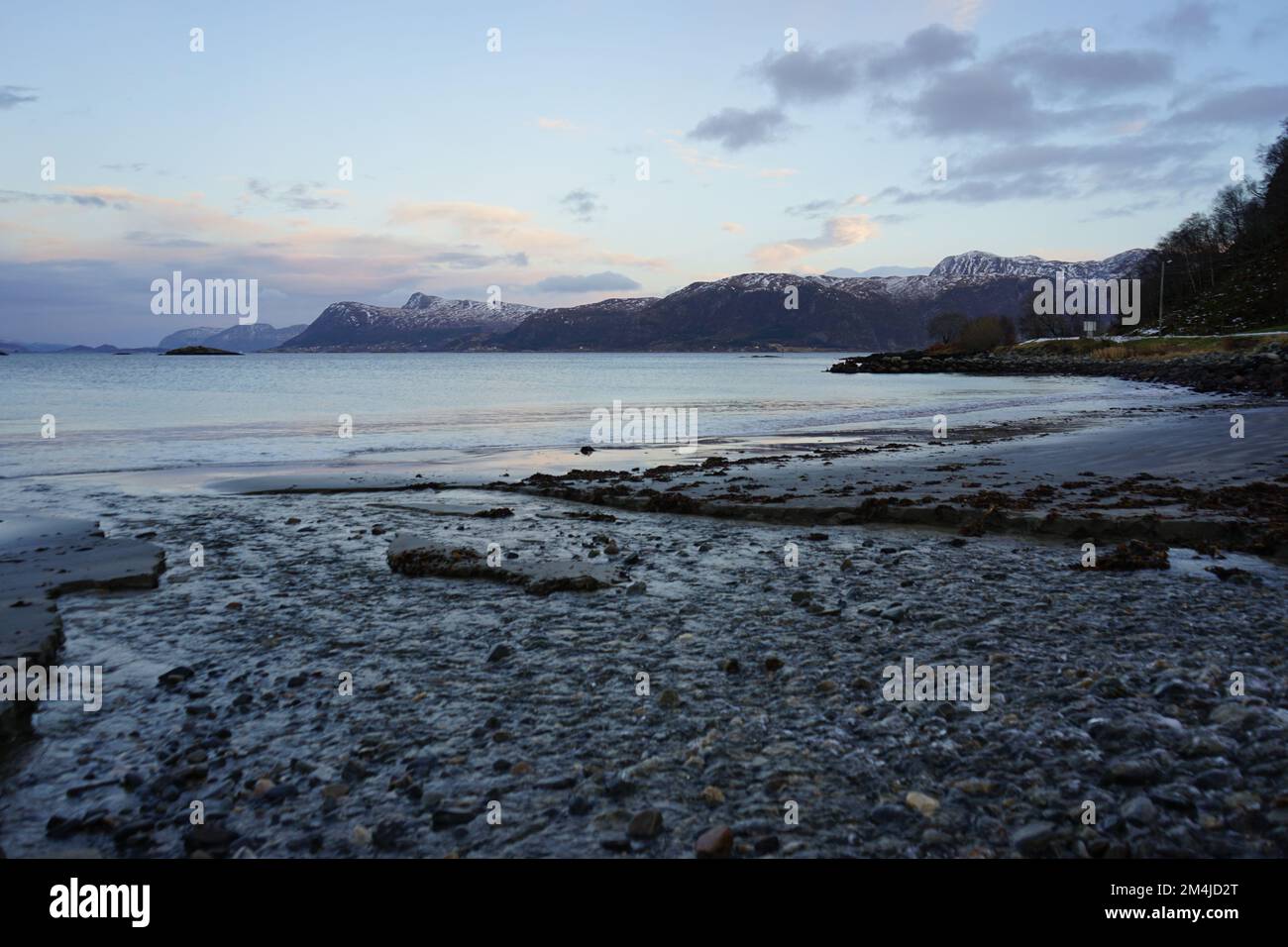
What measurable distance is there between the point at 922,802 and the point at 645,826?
1777mm

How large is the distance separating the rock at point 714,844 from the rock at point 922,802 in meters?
1.22

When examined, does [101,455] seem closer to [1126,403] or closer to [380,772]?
[380,772]

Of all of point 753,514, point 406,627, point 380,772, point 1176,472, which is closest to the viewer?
point 380,772

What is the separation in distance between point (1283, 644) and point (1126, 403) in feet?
138

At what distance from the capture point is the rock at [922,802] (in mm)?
4797

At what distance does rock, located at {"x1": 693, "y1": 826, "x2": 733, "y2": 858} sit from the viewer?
4.43 m

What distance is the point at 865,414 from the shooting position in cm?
4550

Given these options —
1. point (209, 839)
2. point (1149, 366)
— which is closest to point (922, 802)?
point (209, 839)

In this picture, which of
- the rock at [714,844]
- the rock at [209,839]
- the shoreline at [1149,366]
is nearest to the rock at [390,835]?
the rock at [209,839]

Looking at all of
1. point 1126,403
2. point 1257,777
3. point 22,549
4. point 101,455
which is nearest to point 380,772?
point 1257,777

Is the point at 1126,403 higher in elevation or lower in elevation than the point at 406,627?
higher

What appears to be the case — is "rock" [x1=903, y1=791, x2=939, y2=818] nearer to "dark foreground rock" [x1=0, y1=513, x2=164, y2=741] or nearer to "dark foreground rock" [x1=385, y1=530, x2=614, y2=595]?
"dark foreground rock" [x1=385, y1=530, x2=614, y2=595]

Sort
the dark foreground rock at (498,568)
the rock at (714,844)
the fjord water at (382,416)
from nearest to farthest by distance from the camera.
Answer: the rock at (714,844) → the dark foreground rock at (498,568) → the fjord water at (382,416)

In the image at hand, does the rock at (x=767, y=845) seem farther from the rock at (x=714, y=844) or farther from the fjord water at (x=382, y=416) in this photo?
the fjord water at (x=382, y=416)
